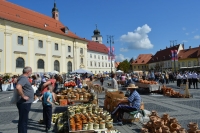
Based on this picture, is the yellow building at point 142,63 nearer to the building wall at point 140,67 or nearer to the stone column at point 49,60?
the building wall at point 140,67

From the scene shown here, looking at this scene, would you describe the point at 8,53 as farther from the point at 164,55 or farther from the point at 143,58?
the point at 143,58

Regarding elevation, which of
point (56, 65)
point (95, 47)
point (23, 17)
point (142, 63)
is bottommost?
point (56, 65)

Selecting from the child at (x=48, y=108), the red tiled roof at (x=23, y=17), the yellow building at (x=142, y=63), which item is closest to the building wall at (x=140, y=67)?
the yellow building at (x=142, y=63)

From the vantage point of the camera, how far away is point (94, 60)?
231 feet

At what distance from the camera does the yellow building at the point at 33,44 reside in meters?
33.7

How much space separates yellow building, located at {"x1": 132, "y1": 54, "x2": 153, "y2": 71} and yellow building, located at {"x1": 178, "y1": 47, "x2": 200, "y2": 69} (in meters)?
24.4

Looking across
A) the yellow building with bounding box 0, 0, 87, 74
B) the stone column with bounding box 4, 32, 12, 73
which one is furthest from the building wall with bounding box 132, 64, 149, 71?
the stone column with bounding box 4, 32, 12, 73

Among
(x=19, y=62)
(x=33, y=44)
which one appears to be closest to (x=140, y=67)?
(x=33, y=44)

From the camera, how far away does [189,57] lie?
60.2m

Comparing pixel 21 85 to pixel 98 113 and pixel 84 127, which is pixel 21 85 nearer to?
pixel 84 127

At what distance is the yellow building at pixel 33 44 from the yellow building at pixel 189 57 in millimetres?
33249

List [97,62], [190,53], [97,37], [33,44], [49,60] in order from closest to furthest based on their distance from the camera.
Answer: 1. [33,44]
2. [49,60]
3. [190,53]
4. [97,62]
5. [97,37]

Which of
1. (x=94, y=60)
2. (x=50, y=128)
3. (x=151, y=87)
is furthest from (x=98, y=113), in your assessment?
(x=94, y=60)

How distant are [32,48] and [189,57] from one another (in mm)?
46190
